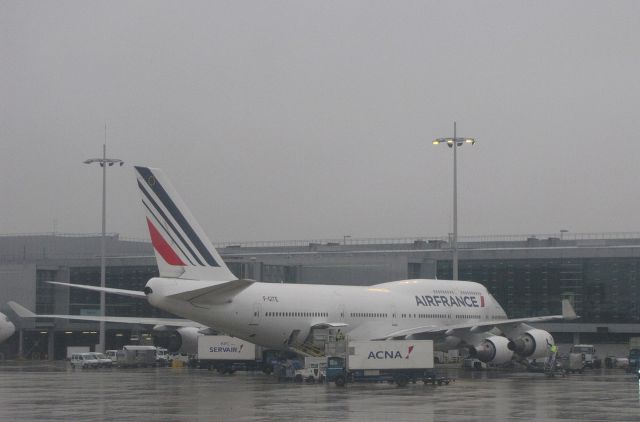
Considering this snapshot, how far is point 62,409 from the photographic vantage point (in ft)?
115

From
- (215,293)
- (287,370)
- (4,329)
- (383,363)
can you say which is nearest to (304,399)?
(383,363)

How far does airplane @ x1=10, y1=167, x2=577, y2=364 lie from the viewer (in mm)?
52531

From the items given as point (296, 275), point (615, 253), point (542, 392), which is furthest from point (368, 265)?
point (542, 392)

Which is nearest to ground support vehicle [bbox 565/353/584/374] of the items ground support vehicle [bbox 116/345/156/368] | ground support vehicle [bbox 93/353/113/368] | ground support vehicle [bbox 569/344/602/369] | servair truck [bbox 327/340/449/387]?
ground support vehicle [bbox 569/344/602/369]

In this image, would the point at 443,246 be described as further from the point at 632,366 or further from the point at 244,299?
the point at 244,299

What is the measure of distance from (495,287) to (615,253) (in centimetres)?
1105

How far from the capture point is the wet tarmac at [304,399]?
3312 cm

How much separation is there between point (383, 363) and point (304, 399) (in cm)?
1090

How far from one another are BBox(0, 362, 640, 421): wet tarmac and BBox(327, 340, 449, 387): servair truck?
630 millimetres

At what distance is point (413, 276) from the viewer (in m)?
95.1

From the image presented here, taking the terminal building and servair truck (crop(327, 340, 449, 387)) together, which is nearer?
servair truck (crop(327, 340, 449, 387))

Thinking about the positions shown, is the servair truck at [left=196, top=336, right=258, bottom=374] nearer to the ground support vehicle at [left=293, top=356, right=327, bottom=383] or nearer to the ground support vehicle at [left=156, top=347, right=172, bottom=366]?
the ground support vehicle at [left=293, top=356, right=327, bottom=383]

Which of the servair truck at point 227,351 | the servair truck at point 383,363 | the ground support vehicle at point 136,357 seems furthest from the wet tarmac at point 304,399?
the ground support vehicle at point 136,357

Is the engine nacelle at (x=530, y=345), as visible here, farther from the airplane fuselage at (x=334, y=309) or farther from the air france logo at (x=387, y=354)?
the air france logo at (x=387, y=354)
